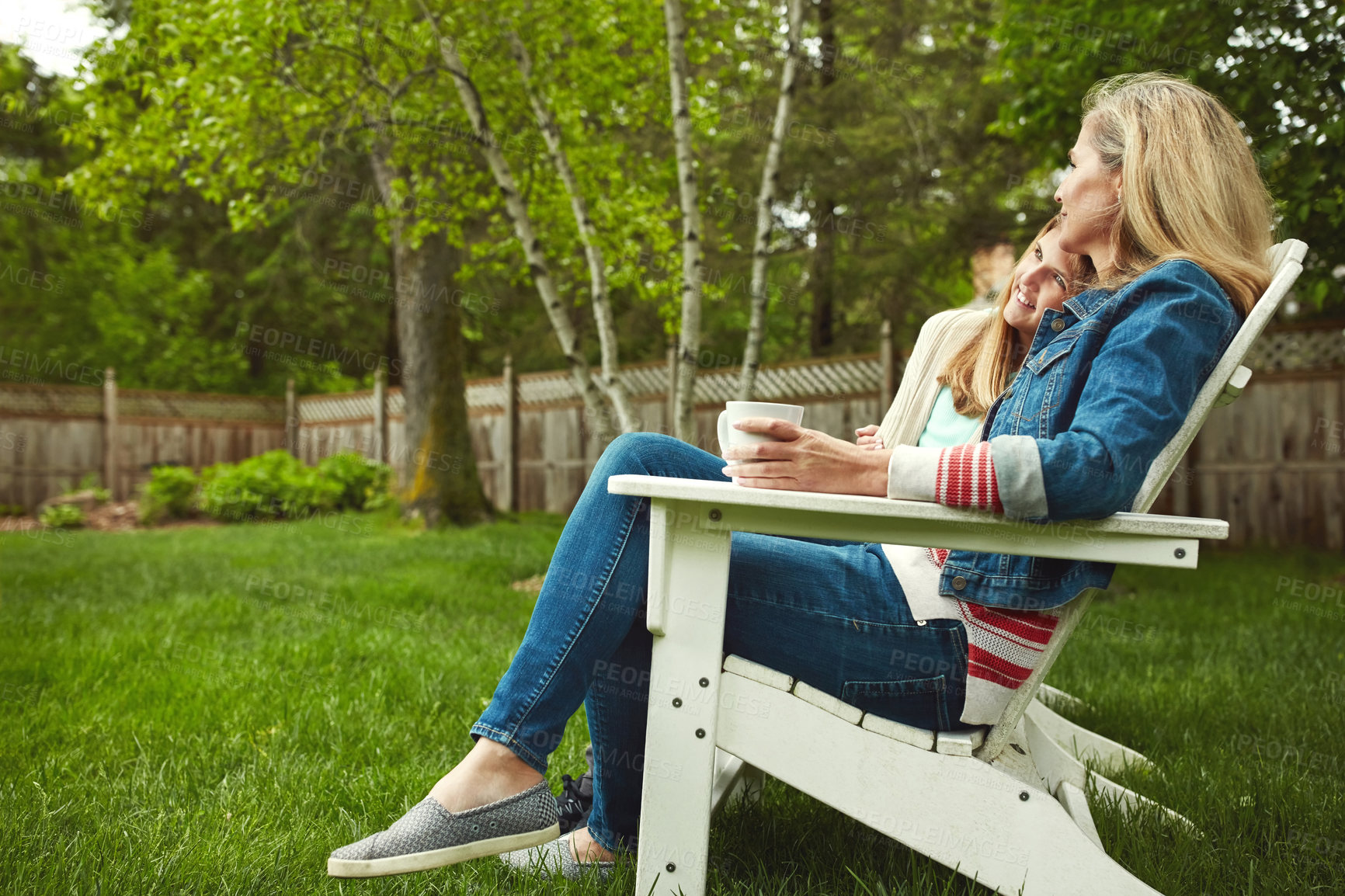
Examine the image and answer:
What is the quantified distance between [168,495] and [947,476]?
10993 mm

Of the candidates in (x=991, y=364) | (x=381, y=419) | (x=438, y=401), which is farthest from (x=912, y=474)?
(x=381, y=419)

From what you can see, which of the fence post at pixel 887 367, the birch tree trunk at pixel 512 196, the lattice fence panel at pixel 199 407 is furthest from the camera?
the lattice fence panel at pixel 199 407

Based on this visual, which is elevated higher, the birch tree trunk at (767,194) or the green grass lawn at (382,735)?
the birch tree trunk at (767,194)

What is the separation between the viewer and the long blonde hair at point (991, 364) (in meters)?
1.71

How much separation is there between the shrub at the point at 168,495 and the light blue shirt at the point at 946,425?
10.5 meters

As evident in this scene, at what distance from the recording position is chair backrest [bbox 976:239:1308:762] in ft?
4.14

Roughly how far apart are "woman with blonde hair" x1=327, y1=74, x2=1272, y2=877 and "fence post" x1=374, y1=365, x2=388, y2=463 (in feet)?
36.1

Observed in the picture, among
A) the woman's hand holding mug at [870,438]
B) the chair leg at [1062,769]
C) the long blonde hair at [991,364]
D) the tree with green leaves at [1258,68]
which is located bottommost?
the chair leg at [1062,769]

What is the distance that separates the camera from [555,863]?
5.30 ft

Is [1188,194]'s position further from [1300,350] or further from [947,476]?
[1300,350]

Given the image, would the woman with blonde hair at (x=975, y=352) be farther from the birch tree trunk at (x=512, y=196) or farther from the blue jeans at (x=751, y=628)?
the birch tree trunk at (x=512, y=196)

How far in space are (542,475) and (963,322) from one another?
848 cm

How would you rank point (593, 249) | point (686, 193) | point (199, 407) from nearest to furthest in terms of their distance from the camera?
point (686, 193) < point (593, 249) < point (199, 407)

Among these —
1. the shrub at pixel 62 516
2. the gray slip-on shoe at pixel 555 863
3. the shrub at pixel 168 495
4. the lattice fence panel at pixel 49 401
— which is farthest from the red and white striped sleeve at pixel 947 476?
the lattice fence panel at pixel 49 401
